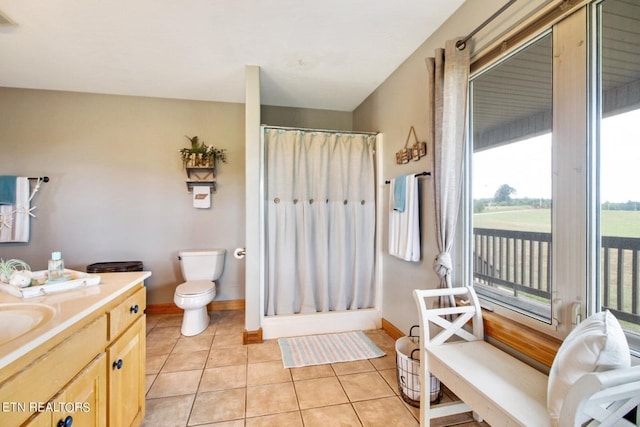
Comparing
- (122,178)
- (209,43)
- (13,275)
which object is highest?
(209,43)

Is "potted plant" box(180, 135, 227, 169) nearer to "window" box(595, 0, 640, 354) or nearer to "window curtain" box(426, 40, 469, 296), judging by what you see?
"window curtain" box(426, 40, 469, 296)

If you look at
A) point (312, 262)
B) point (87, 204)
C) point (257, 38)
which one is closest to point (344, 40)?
point (257, 38)

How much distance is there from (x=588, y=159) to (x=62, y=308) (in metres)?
2.05

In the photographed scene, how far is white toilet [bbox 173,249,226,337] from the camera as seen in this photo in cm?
255

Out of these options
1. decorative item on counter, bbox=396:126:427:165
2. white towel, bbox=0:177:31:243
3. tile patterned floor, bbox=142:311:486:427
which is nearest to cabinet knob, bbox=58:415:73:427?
tile patterned floor, bbox=142:311:486:427

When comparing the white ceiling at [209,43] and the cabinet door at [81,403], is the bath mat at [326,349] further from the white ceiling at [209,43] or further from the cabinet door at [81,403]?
the white ceiling at [209,43]

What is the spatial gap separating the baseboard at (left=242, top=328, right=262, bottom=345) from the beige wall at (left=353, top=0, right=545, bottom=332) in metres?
1.22

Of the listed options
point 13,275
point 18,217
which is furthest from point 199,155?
point 13,275

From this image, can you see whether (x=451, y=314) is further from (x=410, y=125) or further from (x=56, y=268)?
(x=56, y=268)

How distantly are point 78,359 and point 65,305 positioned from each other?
20 centimetres

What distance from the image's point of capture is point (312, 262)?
2.77 metres

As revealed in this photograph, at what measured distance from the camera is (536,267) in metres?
1.36

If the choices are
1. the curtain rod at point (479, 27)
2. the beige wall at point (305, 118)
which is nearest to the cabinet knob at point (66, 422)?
the curtain rod at point (479, 27)

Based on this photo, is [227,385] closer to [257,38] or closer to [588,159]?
[588,159]
